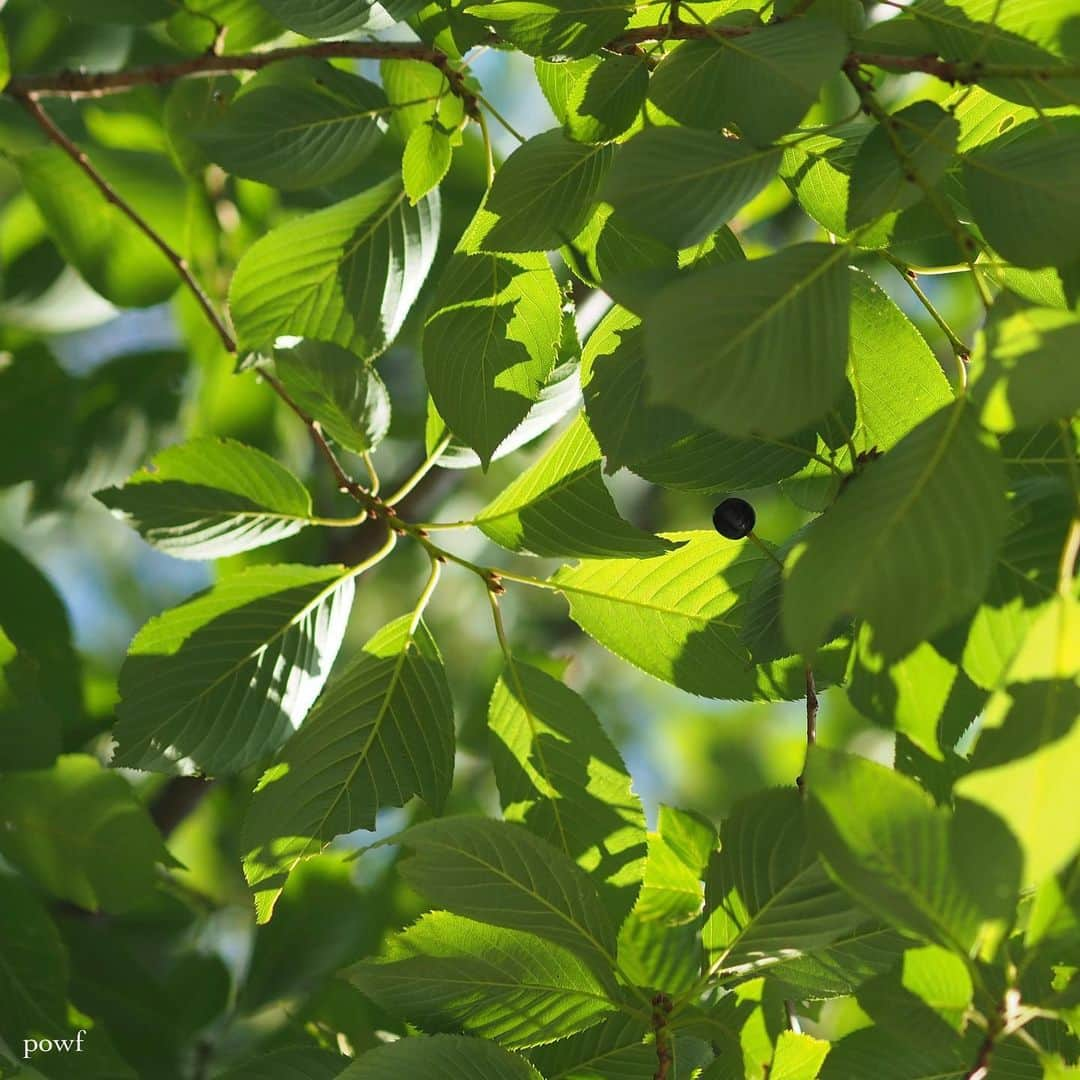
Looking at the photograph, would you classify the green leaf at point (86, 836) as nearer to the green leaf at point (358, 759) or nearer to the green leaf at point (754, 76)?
the green leaf at point (358, 759)

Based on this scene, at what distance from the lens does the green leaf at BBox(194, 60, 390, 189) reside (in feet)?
2.30

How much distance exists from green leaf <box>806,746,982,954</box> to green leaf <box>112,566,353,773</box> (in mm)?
390

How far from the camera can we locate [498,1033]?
1.89 feet

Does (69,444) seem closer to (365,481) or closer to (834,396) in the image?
(365,481)

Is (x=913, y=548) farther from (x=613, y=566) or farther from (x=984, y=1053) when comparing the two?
(x=613, y=566)

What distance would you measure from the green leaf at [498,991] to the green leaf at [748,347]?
0.97 ft

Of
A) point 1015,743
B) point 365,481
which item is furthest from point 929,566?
point 365,481

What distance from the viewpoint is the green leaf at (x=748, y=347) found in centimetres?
38

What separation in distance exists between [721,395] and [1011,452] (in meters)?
0.23

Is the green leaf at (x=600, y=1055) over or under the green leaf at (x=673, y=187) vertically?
under

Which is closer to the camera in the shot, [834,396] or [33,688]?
[834,396]

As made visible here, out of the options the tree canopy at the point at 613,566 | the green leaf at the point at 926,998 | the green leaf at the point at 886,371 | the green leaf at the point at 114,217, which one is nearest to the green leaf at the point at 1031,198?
the tree canopy at the point at 613,566

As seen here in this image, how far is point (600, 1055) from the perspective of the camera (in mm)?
599

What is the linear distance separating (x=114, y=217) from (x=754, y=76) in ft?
2.49
